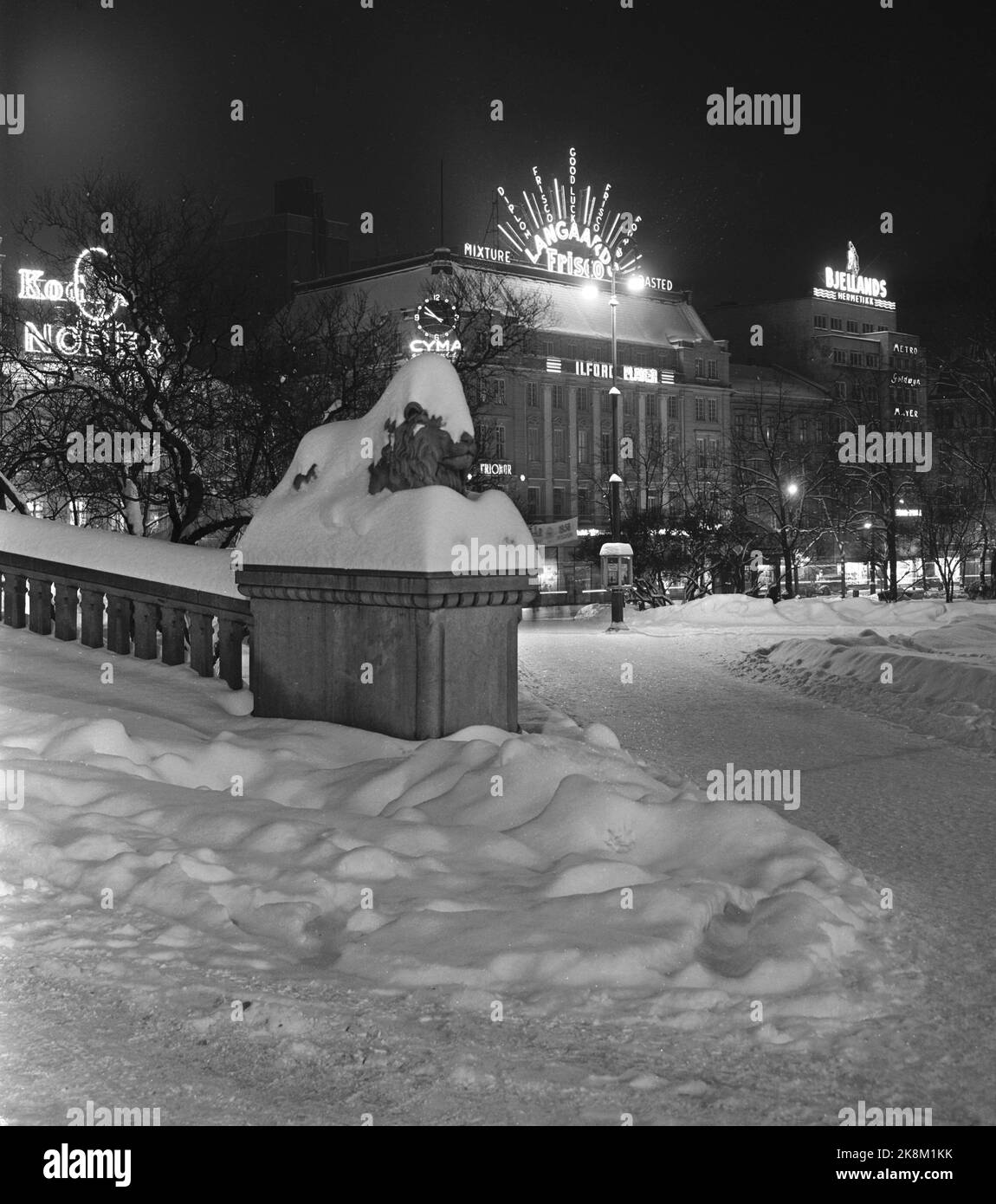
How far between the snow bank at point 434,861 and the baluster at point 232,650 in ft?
4.62

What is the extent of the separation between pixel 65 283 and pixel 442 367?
800 inches

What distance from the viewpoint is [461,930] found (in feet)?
17.3

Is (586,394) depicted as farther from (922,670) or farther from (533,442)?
(922,670)

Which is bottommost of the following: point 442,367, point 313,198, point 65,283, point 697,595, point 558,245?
point 697,595

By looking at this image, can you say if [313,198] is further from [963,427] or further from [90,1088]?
[90,1088]

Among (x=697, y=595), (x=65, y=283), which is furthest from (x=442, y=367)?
(x=697, y=595)

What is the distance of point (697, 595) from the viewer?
4522 cm

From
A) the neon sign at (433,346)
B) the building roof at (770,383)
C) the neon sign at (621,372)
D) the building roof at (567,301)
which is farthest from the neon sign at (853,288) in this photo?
the neon sign at (433,346)

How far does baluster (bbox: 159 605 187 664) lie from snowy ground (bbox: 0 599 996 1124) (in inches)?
39.3

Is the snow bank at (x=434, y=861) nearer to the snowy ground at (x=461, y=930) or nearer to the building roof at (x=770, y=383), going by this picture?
the snowy ground at (x=461, y=930)

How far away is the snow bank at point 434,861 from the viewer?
4969 mm

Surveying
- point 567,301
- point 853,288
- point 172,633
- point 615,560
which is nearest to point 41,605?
point 172,633

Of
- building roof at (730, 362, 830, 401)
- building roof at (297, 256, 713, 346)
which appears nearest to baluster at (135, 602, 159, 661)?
building roof at (297, 256, 713, 346)

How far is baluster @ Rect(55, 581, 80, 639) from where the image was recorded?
36.3 ft
